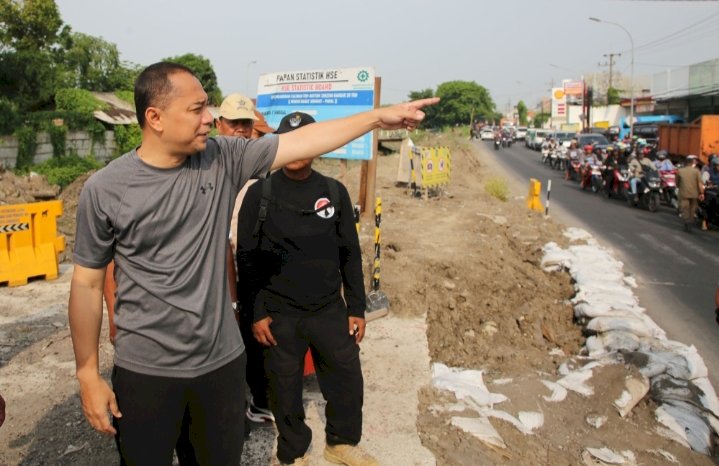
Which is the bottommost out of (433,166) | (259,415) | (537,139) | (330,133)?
(259,415)

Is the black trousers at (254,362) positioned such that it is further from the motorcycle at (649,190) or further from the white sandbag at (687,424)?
the motorcycle at (649,190)

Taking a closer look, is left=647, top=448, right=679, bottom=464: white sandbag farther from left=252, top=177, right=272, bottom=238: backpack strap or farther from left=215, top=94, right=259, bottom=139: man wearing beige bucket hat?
left=215, top=94, right=259, bottom=139: man wearing beige bucket hat

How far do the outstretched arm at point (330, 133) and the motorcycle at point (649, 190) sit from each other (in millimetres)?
14418

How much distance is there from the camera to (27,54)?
2314cm

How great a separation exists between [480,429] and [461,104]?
3854 inches

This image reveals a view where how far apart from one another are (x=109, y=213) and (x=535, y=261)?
8520 millimetres

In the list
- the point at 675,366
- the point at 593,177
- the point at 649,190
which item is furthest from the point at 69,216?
the point at 593,177

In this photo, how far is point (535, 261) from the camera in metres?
9.60

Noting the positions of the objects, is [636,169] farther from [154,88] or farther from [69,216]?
[154,88]

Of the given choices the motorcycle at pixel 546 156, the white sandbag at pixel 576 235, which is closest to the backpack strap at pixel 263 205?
the white sandbag at pixel 576 235

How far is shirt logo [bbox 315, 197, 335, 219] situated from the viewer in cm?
292

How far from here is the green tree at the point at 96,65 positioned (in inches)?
1147

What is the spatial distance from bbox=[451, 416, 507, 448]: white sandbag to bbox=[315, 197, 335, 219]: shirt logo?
1623 mm

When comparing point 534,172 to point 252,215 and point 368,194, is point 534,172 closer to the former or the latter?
point 368,194
